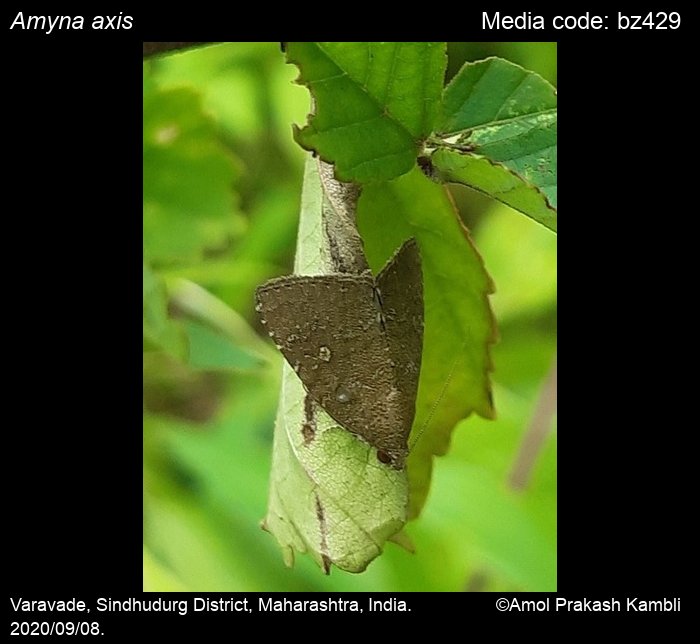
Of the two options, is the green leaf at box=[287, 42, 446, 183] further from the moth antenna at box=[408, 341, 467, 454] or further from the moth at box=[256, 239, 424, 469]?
the moth antenna at box=[408, 341, 467, 454]

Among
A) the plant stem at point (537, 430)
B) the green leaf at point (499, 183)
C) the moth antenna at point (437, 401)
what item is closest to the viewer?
the green leaf at point (499, 183)

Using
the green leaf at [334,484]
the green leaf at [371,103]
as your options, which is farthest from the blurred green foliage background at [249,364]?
the green leaf at [371,103]

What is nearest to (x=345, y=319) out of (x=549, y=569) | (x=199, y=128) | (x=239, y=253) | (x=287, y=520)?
(x=287, y=520)

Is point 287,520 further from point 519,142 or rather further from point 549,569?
point 549,569

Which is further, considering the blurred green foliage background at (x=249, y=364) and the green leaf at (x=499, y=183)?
the blurred green foliage background at (x=249, y=364)

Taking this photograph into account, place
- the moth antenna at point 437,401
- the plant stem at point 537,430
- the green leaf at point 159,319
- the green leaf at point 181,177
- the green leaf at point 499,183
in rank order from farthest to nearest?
the plant stem at point 537,430 → the green leaf at point 181,177 → the green leaf at point 159,319 → the moth antenna at point 437,401 → the green leaf at point 499,183

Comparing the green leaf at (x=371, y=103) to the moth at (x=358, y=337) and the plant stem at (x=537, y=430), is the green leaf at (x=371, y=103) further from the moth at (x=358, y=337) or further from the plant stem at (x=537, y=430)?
the plant stem at (x=537, y=430)
